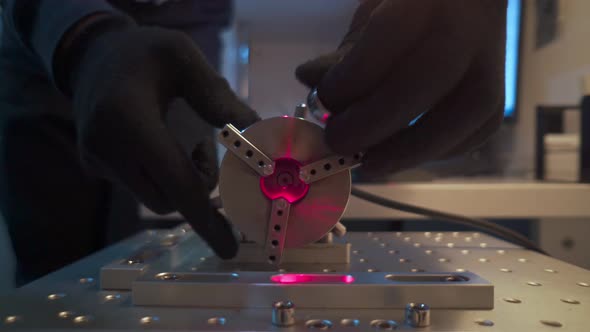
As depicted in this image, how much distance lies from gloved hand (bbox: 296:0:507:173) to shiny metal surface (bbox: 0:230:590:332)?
15 cm

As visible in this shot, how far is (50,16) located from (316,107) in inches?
13.0

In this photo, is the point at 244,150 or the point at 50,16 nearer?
the point at 244,150

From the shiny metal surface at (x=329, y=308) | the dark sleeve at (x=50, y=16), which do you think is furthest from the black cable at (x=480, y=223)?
the dark sleeve at (x=50, y=16)

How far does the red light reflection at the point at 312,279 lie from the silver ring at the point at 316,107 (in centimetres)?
14

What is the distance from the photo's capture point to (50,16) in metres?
0.45

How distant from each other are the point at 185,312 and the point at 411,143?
25 centimetres

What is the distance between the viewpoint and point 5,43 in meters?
0.66

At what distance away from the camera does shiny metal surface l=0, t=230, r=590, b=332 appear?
28 cm

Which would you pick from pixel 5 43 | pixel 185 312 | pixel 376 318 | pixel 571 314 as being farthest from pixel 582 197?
pixel 5 43

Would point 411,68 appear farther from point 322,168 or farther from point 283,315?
point 283,315

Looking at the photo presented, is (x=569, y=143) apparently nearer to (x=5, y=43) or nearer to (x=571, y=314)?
(x=571, y=314)

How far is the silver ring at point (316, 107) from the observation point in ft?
1.15

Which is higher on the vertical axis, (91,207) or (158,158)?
(158,158)

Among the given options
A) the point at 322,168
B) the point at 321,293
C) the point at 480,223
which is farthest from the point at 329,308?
the point at 480,223
